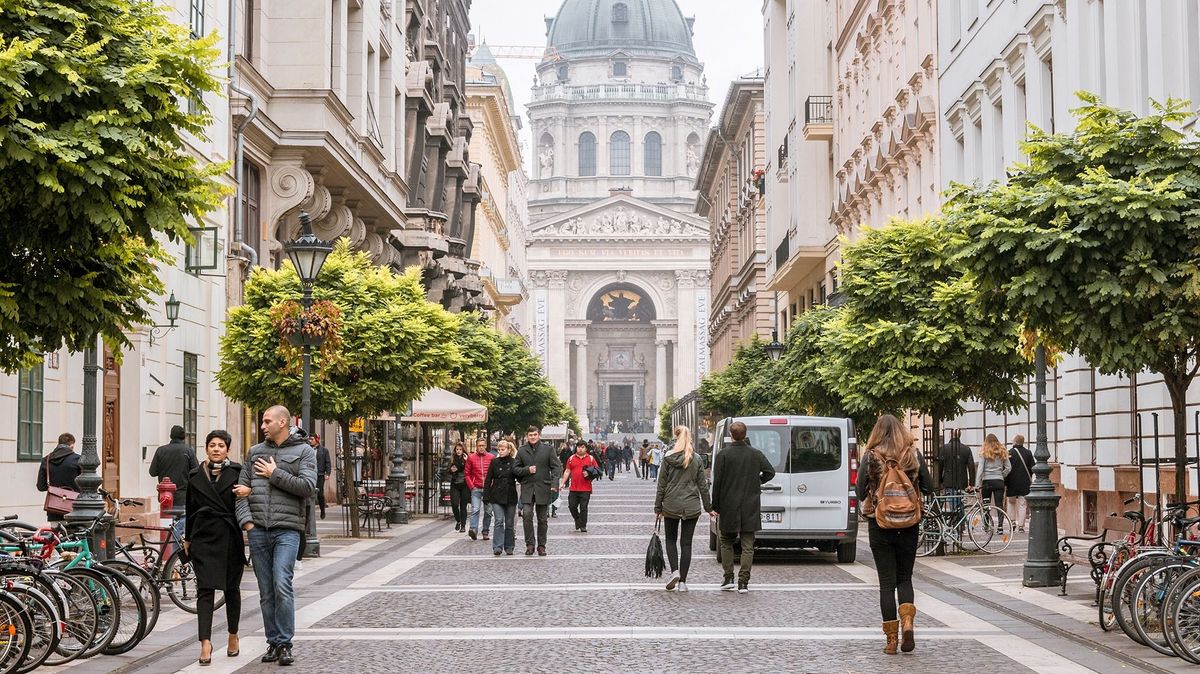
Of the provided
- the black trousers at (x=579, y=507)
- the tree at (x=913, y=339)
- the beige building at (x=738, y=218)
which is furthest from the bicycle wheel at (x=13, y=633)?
the beige building at (x=738, y=218)

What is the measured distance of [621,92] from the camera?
167 metres

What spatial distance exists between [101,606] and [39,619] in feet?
3.33

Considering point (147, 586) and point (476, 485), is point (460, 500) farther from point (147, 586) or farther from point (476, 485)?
point (147, 586)

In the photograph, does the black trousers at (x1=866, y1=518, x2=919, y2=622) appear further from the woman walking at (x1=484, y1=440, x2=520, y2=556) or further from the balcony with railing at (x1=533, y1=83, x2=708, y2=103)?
the balcony with railing at (x1=533, y1=83, x2=708, y2=103)

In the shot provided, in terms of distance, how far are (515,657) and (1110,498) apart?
518 inches

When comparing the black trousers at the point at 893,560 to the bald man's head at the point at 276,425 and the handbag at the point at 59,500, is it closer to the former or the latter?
the bald man's head at the point at 276,425

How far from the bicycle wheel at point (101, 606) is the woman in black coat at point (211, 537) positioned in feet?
1.82

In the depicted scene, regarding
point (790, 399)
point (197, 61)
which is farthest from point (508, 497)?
point (197, 61)

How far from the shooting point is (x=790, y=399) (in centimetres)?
3183

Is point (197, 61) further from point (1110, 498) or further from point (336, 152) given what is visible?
point (336, 152)

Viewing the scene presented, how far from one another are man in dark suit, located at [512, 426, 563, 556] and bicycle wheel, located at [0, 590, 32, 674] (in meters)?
13.1

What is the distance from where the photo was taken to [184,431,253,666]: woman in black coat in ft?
37.8

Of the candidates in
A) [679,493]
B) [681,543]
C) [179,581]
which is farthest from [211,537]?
[679,493]

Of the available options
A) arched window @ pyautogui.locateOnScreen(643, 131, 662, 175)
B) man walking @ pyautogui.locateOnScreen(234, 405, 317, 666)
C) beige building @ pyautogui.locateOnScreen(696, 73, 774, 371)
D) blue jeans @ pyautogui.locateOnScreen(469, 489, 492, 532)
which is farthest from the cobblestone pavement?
arched window @ pyautogui.locateOnScreen(643, 131, 662, 175)
